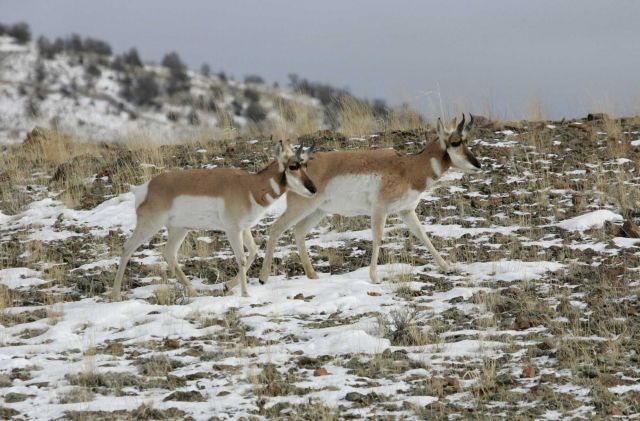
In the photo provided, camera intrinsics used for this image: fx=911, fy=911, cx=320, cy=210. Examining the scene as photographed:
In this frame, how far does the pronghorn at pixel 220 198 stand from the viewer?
31.7ft

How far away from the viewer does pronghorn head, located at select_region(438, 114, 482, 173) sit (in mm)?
10562

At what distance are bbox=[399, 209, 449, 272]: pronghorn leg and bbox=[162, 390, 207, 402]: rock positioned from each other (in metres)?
4.44

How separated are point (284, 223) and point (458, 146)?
2217mm

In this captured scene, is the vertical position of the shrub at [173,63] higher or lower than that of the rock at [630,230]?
higher

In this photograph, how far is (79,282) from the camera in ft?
34.5

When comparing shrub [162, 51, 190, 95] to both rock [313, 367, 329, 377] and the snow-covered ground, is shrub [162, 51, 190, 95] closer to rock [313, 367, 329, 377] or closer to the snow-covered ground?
the snow-covered ground

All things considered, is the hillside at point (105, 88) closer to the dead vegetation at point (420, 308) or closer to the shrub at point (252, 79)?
the shrub at point (252, 79)

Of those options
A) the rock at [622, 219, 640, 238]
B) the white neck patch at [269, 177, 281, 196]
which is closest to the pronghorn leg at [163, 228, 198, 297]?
the white neck patch at [269, 177, 281, 196]

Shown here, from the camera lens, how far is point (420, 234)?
10.7 m

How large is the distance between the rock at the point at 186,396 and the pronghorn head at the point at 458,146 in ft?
16.6

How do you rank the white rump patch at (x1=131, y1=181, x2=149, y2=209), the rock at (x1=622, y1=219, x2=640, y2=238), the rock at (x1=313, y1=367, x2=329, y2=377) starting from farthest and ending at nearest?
the rock at (x1=622, y1=219, x2=640, y2=238) < the white rump patch at (x1=131, y1=181, x2=149, y2=209) < the rock at (x1=313, y1=367, x2=329, y2=377)

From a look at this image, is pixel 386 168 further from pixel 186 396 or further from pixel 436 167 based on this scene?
pixel 186 396

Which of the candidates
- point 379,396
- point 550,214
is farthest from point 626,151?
point 379,396

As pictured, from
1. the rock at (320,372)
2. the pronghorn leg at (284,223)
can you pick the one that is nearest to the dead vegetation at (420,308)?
the rock at (320,372)
